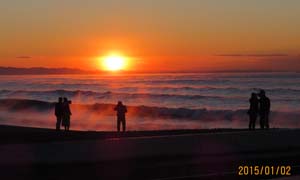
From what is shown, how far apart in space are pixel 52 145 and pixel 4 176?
17.7 feet

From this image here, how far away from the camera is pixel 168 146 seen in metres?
18.7

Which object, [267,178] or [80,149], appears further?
[80,149]

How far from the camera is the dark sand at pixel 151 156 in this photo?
13.7 metres

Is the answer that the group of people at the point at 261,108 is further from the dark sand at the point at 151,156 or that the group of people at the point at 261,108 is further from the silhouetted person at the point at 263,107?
the dark sand at the point at 151,156

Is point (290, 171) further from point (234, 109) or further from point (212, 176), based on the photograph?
point (234, 109)

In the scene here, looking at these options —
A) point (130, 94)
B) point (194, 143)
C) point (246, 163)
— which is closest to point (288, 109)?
point (130, 94)

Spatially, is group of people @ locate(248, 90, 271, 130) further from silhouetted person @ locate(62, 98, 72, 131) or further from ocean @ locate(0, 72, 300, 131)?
ocean @ locate(0, 72, 300, 131)

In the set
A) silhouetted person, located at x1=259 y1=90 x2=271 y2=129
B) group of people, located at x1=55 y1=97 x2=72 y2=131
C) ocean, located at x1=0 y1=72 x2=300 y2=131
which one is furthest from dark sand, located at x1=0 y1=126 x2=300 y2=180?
ocean, located at x1=0 y1=72 x2=300 y2=131
